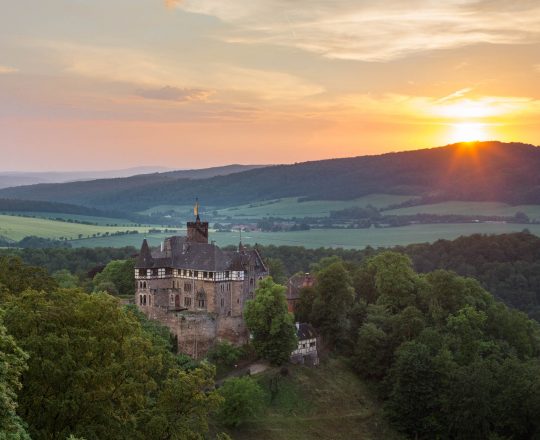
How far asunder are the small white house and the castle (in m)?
5.64

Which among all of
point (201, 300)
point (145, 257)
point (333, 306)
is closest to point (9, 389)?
point (201, 300)

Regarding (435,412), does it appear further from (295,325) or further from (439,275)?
(439,275)

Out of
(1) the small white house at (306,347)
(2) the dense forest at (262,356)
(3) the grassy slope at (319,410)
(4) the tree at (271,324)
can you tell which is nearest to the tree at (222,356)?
(2) the dense forest at (262,356)

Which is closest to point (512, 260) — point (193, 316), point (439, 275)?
point (439, 275)

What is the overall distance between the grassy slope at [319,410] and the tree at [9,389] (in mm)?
37669

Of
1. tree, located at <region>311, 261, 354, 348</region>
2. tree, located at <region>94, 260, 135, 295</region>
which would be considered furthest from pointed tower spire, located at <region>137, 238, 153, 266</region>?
tree, located at <region>311, 261, 354, 348</region>

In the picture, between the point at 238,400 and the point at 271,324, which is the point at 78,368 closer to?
the point at 238,400

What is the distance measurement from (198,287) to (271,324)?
9.46 m

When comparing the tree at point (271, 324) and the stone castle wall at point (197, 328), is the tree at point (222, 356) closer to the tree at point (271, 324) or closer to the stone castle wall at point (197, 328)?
the stone castle wall at point (197, 328)

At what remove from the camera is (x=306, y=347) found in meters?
77.6

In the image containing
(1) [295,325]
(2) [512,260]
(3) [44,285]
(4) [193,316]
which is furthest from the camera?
(2) [512,260]

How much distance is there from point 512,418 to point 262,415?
895 inches

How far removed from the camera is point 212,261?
76125mm

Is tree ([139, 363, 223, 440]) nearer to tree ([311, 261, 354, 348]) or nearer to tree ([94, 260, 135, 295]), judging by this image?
tree ([311, 261, 354, 348])
